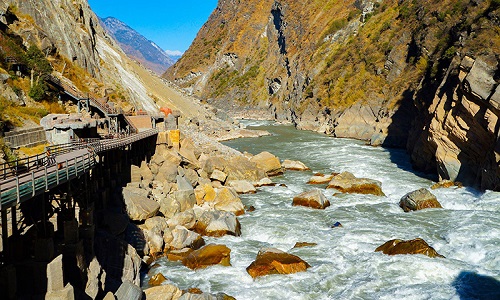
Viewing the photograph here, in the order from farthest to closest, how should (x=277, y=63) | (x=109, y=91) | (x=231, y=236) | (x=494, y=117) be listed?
1. (x=277, y=63)
2. (x=109, y=91)
3. (x=494, y=117)
4. (x=231, y=236)

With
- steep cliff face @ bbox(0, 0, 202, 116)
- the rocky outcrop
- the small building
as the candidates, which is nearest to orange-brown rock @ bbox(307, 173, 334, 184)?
the rocky outcrop

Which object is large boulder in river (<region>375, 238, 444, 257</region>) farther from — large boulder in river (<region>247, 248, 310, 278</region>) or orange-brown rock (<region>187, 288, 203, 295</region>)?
orange-brown rock (<region>187, 288, 203, 295</region>)

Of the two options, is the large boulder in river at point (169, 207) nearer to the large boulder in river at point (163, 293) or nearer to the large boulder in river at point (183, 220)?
the large boulder in river at point (183, 220)

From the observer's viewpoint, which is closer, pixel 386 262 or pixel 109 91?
pixel 386 262

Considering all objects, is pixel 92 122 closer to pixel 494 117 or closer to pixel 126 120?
pixel 126 120

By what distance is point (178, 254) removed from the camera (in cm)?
1798

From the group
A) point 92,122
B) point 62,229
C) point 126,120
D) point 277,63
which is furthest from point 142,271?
point 277,63

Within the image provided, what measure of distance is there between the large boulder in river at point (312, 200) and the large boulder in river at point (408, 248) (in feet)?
24.8

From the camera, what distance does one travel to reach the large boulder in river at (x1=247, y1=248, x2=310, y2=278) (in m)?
16.2

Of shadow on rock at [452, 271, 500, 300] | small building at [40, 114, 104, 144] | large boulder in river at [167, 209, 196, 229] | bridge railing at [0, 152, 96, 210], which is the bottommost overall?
shadow on rock at [452, 271, 500, 300]

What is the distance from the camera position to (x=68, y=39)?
45.3m

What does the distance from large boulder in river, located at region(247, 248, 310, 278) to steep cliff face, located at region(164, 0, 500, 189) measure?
17.6 meters

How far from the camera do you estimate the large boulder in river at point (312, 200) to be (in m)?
25.4

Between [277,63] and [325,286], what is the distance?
4931 inches
